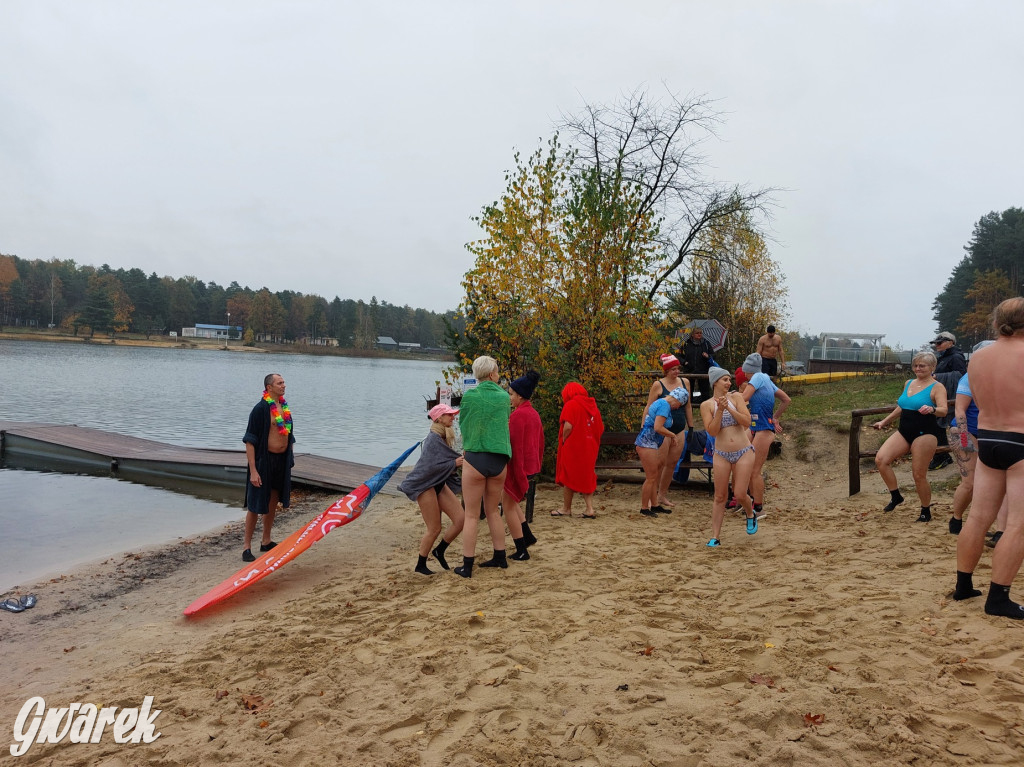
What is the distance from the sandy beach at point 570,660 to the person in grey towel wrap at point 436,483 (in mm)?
341

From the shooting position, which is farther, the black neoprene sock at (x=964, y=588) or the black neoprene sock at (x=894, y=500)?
the black neoprene sock at (x=894, y=500)

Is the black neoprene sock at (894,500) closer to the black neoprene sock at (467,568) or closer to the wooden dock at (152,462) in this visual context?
the black neoprene sock at (467,568)

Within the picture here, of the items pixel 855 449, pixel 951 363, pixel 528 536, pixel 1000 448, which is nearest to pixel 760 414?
pixel 855 449

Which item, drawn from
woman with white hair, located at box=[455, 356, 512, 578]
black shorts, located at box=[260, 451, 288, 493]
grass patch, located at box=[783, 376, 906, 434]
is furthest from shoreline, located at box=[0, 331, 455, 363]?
woman with white hair, located at box=[455, 356, 512, 578]

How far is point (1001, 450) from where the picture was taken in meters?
4.18

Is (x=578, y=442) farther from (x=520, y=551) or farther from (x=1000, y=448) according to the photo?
(x=1000, y=448)

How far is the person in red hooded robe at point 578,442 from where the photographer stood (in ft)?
28.8

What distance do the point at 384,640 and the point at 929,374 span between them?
5849 millimetres

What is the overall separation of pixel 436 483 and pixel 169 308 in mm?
124999

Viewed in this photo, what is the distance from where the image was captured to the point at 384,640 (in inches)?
189

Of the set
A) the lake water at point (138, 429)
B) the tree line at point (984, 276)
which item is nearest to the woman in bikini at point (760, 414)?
the lake water at point (138, 429)

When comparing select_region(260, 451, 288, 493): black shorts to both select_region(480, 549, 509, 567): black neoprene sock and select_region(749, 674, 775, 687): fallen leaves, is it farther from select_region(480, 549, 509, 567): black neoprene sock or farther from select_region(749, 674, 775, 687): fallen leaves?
select_region(749, 674, 775, 687): fallen leaves

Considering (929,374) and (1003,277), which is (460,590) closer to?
(929,374)

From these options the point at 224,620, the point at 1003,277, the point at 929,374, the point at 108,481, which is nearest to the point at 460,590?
the point at 224,620
